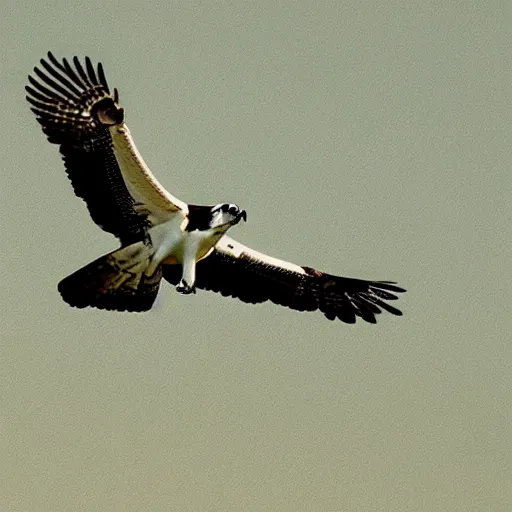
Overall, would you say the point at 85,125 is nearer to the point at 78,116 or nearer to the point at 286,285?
the point at 78,116

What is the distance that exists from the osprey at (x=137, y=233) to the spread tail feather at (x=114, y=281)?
1cm

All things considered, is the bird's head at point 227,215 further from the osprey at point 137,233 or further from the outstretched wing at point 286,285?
the outstretched wing at point 286,285

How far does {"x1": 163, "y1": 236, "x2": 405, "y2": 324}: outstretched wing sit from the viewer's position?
2883 centimetres

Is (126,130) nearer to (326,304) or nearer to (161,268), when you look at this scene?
(161,268)

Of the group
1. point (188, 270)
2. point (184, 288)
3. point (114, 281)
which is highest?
point (188, 270)

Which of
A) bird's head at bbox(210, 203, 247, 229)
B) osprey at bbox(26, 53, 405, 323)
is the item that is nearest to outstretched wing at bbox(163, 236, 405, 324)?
osprey at bbox(26, 53, 405, 323)

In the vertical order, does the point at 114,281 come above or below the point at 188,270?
below

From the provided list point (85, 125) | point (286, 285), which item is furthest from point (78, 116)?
point (286, 285)

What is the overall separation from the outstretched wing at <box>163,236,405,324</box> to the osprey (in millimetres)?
13

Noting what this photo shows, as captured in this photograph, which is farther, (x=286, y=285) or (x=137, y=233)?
(x=286, y=285)

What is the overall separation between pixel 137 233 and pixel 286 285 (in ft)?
8.60

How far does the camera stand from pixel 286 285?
29.2 m

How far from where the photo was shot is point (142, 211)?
2725 cm

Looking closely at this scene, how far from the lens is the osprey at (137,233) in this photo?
26.5 meters
